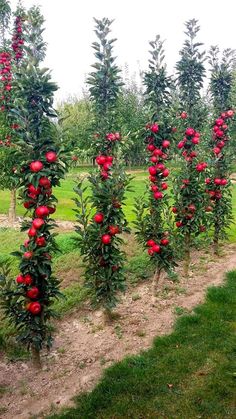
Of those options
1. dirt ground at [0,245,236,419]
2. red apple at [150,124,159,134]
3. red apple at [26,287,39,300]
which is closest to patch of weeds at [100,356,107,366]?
dirt ground at [0,245,236,419]

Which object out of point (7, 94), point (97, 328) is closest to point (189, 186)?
point (97, 328)

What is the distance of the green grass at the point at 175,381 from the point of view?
5.73m

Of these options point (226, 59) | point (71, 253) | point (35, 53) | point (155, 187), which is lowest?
point (71, 253)

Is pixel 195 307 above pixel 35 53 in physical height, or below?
below

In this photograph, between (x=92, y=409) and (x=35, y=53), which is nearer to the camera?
(x=92, y=409)

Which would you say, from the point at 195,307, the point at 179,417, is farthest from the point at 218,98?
the point at 179,417

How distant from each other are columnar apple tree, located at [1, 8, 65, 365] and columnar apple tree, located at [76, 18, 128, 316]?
54.8 inches

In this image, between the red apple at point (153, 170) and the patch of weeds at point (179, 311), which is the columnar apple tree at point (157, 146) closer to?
the red apple at point (153, 170)

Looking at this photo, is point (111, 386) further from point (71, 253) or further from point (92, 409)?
point (71, 253)

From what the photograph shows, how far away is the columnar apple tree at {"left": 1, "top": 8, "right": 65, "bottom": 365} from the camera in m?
6.31

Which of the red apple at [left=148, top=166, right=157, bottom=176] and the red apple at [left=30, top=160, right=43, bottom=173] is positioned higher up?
the red apple at [left=30, top=160, right=43, bottom=173]

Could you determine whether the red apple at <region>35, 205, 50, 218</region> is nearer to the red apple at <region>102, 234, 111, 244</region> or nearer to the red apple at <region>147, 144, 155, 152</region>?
the red apple at <region>102, 234, 111, 244</region>

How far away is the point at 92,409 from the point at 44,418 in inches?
30.1

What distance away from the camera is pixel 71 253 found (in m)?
12.7
